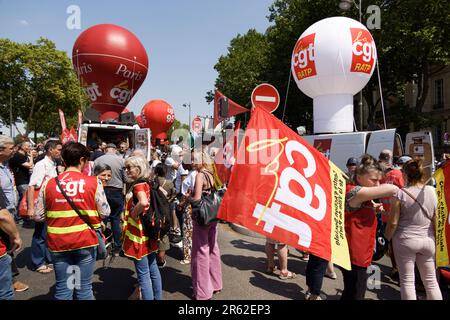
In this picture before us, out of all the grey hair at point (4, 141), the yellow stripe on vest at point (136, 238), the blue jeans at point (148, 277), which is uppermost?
the grey hair at point (4, 141)

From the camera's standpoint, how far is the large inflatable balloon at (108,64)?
1142 centimetres

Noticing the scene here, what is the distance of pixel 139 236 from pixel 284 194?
1578 millimetres

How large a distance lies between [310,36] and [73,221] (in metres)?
Result: 9.42

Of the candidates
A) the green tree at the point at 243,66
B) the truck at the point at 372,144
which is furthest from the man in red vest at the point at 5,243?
the green tree at the point at 243,66

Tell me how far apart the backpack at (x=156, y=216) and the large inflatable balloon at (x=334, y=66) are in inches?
320

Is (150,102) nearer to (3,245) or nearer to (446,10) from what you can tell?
(446,10)

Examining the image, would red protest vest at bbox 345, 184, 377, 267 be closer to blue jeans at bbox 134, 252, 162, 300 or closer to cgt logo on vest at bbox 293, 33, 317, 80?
blue jeans at bbox 134, 252, 162, 300

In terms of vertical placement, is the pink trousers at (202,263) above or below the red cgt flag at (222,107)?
below

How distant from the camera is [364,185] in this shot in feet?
10.2

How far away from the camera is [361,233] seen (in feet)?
10.3

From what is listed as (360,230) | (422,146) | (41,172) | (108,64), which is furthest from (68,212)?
(108,64)

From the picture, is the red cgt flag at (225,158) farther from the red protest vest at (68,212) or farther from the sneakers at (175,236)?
the red protest vest at (68,212)

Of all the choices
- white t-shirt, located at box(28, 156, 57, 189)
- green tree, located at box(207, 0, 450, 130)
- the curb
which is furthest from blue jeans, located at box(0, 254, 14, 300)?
green tree, located at box(207, 0, 450, 130)
